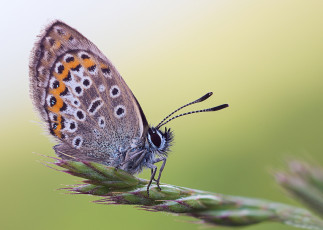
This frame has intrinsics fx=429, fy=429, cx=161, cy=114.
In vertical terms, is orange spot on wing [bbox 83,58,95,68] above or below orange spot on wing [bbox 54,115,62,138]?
above

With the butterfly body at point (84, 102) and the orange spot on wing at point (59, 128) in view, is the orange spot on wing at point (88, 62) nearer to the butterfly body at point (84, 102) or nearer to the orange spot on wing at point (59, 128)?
the butterfly body at point (84, 102)

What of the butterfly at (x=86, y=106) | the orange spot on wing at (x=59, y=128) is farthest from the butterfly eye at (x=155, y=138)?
the orange spot on wing at (x=59, y=128)

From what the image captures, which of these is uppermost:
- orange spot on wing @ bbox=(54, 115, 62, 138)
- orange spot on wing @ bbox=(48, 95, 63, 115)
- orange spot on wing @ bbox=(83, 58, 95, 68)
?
orange spot on wing @ bbox=(83, 58, 95, 68)

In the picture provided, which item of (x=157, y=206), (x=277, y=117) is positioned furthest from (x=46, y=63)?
(x=277, y=117)

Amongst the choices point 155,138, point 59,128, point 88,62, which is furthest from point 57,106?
point 155,138

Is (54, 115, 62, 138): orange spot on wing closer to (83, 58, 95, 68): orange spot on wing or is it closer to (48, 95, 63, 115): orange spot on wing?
(48, 95, 63, 115): orange spot on wing

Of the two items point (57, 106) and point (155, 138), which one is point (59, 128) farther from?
point (155, 138)

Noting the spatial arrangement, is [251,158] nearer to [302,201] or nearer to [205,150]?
[205,150]

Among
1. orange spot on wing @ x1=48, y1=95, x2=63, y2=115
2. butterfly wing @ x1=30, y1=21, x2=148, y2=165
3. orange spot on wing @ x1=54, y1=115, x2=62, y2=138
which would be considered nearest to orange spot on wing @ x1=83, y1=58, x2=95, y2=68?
butterfly wing @ x1=30, y1=21, x2=148, y2=165
